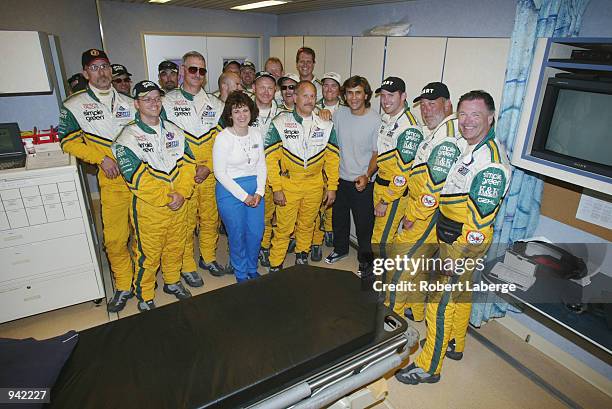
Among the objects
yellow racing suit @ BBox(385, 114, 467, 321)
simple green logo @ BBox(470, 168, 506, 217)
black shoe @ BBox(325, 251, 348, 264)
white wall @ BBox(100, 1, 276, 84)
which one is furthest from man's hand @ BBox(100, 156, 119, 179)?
white wall @ BBox(100, 1, 276, 84)

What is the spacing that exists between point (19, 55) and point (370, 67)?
10.3ft

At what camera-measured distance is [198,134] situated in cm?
348

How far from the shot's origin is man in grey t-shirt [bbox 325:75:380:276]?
132 inches

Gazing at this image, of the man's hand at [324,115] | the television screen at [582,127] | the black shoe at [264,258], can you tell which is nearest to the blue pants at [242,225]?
the black shoe at [264,258]

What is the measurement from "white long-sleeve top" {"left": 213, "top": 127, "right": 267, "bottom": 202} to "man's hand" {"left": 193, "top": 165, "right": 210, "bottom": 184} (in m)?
0.45

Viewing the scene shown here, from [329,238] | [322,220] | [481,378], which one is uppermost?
[322,220]

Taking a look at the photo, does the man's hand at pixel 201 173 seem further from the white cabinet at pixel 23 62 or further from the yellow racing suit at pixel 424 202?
the yellow racing suit at pixel 424 202

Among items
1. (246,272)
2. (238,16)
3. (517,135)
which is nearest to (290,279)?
(246,272)

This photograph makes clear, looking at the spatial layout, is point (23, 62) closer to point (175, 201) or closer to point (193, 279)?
point (175, 201)

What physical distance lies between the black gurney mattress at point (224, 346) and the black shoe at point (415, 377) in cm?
73

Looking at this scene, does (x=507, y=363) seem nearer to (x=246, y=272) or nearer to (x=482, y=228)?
(x=482, y=228)

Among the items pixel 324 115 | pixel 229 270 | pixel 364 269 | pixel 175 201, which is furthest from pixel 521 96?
pixel 229 270

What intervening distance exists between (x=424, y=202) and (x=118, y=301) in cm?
268

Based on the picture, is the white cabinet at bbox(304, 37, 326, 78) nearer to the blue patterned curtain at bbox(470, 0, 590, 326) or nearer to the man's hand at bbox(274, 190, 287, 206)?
the man's hand at bbox(274, 190, 287, 206)
